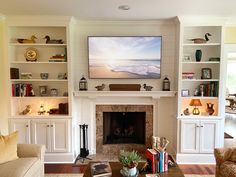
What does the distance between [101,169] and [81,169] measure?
55.5 inches

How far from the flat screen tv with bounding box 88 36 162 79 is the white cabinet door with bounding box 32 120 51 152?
1.26m

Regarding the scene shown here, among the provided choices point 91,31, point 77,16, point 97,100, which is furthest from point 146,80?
point 77,16

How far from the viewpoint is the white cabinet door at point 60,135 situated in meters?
4.10

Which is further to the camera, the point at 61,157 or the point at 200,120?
the point at 61,157

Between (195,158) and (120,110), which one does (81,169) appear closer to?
(120,110)

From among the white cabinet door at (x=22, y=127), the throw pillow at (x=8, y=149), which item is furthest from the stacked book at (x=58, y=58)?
the throw pillow at (x=8, y=149)

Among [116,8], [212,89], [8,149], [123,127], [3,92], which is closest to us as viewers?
[8,149]

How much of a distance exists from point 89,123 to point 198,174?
2.22m

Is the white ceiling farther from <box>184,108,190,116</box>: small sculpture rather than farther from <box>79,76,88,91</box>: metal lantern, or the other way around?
<box>184,108,190,116</box>: small sculpture

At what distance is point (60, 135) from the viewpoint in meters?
4.12

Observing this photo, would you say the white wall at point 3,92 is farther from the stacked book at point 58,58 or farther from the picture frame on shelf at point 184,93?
the picture frame on shelf at point 184,93

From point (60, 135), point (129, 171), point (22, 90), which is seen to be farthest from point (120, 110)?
point (129, 171)

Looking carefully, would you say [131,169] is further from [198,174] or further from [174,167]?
[198,174]

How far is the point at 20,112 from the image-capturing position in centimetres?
441
